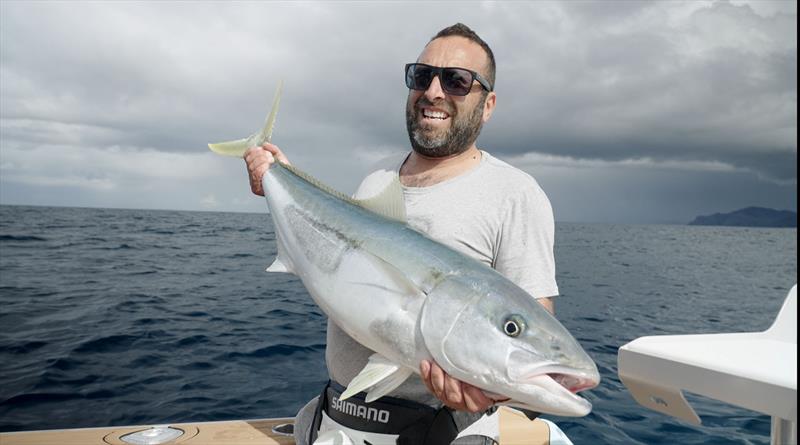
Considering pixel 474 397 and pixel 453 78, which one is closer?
pixel 474 397

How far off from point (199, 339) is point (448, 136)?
7.23 m

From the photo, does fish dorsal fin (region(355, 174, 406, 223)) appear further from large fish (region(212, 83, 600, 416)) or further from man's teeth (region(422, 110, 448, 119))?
man's teeth (region(422, 110, 448, 119))


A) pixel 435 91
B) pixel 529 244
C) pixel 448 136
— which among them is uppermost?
pixel 435 91

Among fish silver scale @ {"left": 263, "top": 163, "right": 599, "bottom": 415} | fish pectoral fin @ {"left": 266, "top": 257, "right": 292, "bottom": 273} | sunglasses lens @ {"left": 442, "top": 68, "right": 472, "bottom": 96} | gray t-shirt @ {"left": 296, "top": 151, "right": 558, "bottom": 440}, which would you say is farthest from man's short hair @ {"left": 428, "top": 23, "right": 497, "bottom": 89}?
fish pectoral fin @ {"left": 266, "top": 257, "right": 292, "bottom": 273}

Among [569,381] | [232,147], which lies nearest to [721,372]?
[569,381]

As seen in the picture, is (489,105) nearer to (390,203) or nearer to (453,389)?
(390,203)

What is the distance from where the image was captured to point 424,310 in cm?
209

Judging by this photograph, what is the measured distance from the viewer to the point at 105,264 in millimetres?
16328

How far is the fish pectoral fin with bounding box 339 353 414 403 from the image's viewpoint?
214 cm

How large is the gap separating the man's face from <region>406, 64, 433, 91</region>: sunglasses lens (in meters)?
0.03

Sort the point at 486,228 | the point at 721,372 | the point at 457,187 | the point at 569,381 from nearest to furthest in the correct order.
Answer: the point at 721,372 < the point at 569,381 < the point at 486,228 < the point at 457,187

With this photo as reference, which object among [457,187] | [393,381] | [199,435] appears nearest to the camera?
[393,381]

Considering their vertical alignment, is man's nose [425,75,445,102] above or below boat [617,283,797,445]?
above

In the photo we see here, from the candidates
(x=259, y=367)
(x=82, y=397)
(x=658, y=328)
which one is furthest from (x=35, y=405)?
(x=658, y=328)
